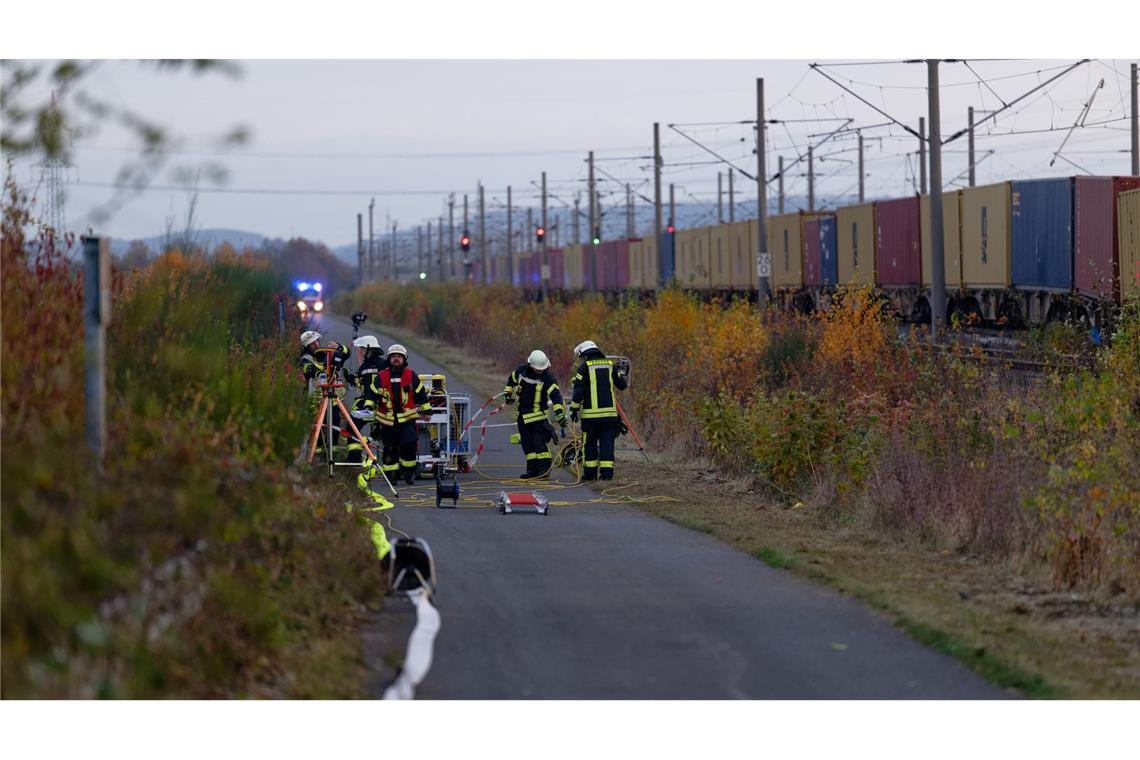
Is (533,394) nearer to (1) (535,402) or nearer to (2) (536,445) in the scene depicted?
(1) (535,402)

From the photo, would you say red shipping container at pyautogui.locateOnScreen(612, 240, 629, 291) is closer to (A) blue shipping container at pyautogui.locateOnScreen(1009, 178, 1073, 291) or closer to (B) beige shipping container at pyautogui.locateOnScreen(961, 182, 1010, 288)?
(B) beige shipping container at pyautogui.locateOnScreen(961, 182, 1010, 288)

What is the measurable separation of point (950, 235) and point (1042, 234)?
6843mm

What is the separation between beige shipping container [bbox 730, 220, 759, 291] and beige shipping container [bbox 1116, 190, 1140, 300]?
78.7 ft

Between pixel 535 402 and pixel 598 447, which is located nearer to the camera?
pixel 598 447

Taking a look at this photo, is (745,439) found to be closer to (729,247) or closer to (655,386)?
(655,386)

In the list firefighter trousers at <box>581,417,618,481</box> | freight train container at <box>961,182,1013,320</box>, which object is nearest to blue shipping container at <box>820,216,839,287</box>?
freight train container at <box>961,182,1013,320</box>

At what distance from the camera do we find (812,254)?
4862 cm

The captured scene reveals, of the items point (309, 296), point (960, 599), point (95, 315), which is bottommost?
Answer: point (960, 599)

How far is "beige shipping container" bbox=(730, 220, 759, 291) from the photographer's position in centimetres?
5091

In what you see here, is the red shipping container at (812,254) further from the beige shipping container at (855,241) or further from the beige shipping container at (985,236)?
the beige shipping container at (985,236)

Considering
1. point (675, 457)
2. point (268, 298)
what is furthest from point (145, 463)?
point (268, 298)

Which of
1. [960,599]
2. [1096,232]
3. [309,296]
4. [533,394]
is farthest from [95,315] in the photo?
[309,296]

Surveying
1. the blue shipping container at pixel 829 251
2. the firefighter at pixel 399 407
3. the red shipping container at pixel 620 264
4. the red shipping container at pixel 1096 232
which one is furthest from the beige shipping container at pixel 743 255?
the firefighter at pixel 399 407

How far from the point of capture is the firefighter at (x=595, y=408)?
18.5 m
